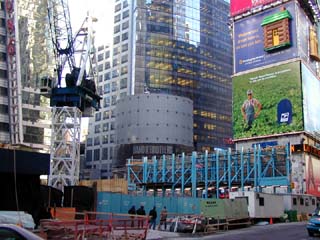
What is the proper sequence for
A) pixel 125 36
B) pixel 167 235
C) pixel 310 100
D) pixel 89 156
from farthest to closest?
pixel 89 156
pixel 125 36
pixel 310 100
pixel 167 235

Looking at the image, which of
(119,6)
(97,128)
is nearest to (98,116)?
(97,128)

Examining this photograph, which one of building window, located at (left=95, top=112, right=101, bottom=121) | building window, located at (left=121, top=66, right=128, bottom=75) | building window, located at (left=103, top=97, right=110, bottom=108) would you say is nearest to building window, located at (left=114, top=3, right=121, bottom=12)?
building window, located at (left=121, top=66, right=128, bottom=75)

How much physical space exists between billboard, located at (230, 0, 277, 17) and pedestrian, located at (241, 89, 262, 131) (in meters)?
15.0

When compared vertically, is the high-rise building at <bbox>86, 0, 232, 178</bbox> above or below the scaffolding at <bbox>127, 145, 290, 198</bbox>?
above

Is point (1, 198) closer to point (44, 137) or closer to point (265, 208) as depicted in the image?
point (265, 208)

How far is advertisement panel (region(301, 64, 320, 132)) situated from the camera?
7031cm

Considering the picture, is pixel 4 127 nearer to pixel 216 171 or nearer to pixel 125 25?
pixel 216 171

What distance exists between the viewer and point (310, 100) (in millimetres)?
73688

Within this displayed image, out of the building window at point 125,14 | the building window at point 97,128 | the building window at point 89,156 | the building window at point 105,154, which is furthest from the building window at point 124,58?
the building window at point 89,156

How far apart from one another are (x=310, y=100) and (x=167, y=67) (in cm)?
4533

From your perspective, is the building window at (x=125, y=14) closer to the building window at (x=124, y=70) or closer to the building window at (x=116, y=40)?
the building window at (x=116, y=40)

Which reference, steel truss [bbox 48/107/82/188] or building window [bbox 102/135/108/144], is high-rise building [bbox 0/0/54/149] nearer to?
steel truss [bbox 48/107/82/188]

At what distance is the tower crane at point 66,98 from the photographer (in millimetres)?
59375

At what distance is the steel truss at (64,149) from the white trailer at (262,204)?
26256 millimetres
